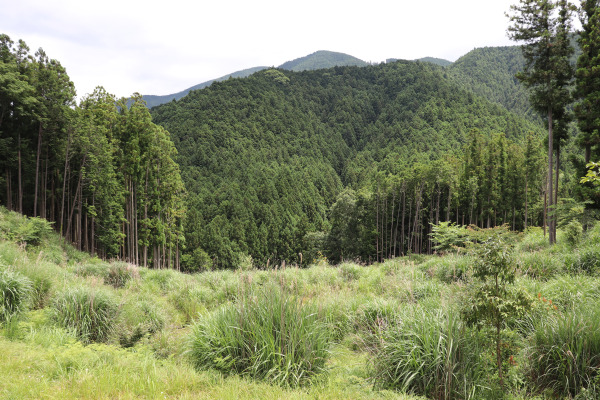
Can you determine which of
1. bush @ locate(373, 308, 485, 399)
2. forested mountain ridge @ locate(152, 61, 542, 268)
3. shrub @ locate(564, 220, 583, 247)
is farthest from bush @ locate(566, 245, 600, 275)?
forested mountain ridge @ locate(152, 61, 542, 268)

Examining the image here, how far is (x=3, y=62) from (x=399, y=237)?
5090 centimetres

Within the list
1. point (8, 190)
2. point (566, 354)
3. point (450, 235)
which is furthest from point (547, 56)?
point (8, 190)

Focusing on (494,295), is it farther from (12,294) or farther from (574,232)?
(574,232)

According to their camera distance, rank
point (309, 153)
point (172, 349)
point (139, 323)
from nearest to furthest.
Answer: point (172, 349), point (139, 323), point (309, 153)

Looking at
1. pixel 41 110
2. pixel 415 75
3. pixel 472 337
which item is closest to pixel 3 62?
pixel 41 110

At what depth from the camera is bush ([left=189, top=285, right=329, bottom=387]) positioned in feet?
14.0

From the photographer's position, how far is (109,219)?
26.7 metres

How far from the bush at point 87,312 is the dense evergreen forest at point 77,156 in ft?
68.7

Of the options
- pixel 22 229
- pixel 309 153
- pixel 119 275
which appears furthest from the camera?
pixel 309 153

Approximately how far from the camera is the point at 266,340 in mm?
4406

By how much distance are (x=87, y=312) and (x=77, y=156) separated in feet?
81.1

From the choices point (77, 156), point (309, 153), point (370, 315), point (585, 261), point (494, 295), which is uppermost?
point (309, 153)

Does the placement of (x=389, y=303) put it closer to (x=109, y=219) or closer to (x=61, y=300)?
(x=61, y=300)

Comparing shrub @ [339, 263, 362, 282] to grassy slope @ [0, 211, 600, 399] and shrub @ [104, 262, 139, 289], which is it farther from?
shrub @ [104, 262, 139, 289]
